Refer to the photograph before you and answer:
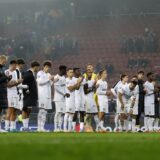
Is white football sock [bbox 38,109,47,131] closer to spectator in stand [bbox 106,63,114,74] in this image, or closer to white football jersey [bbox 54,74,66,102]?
white football jersey [bbox 54,74,66,102]

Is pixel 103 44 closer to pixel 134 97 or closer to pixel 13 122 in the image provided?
pixel 134 97

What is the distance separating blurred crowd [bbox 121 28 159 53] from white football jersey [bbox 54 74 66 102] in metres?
14.5

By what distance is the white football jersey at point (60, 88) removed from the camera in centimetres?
1597

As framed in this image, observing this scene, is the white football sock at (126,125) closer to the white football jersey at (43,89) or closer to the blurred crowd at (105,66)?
the white football jersey at (43,89)

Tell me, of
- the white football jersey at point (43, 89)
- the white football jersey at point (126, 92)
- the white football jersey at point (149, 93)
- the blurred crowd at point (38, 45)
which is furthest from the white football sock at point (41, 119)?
the blurred crowd at point (38, 45)

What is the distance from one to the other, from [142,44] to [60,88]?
1512 centimetres

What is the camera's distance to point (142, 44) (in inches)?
1211

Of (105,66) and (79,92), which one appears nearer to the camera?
(79,92)

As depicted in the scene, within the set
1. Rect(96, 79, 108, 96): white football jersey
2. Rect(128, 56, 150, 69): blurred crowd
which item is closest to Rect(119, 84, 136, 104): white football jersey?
Rect(96, 79, 108, 96): white football jersey

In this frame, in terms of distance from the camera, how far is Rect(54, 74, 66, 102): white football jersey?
1597 cm

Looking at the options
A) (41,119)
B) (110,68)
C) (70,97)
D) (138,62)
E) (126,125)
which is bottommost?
(126,125)

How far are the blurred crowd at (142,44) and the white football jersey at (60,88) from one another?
572 inches

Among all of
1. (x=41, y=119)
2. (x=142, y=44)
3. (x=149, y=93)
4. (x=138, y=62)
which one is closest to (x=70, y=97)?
(x=41, y=119)

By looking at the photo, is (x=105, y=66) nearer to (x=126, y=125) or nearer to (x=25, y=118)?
(x=126, y=125)
